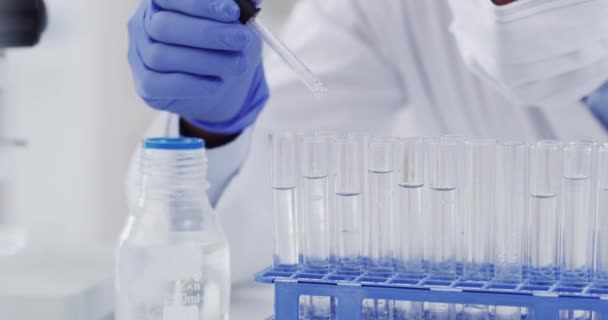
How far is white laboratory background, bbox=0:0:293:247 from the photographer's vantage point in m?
2.24

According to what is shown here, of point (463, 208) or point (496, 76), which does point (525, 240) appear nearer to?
point (463, 208)

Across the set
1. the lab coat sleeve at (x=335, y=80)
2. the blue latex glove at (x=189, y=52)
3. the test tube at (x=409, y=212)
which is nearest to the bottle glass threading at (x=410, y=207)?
the test tube at (x=409, y=212)

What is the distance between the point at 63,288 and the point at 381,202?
1.27 ft

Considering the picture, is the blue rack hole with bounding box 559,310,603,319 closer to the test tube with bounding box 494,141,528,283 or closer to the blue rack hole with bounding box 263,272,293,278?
the test tube with bounding box 494,141,528,283

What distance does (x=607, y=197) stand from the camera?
0.93m

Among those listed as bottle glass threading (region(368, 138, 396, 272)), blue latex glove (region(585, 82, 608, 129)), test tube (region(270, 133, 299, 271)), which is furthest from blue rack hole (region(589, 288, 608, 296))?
blue latex glove (region(585, 82, 608, 129))

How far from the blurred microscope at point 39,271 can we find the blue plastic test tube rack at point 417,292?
0.80 ft

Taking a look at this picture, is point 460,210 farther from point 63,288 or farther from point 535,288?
point 63,288

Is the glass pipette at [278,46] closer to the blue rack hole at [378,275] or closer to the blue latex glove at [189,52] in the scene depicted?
the blue latex glove at [189,52]

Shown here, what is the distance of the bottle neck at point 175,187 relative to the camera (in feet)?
3.12

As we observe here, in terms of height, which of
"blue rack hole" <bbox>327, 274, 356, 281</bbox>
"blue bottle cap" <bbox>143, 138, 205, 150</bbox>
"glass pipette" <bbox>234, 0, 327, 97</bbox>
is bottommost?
"blue rack hole" <bbox>327, 274, 356, 281</bbox>

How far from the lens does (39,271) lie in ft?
3.78

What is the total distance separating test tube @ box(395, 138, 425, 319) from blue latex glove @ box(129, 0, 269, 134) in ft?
1.16

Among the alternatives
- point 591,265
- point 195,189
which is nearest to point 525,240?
point 591,265
